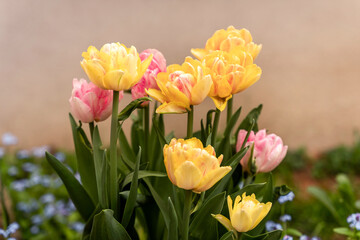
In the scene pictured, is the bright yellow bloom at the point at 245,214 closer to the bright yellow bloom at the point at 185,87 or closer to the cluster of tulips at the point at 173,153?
the cluster of tulips at the point at 173,153

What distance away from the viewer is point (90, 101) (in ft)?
2.73

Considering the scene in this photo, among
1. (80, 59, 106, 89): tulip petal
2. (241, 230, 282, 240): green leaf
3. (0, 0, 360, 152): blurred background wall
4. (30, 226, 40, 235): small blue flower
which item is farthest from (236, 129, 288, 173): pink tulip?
(0, 0, 360, 152): blurred background wall

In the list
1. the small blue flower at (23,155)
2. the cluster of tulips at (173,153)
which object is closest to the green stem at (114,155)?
the cluster of tulips at (173,153)

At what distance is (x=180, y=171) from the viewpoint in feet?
2.07

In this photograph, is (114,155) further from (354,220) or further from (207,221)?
(354,220)

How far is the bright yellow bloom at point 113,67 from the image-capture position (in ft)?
2.30

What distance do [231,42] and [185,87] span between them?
0.19 m

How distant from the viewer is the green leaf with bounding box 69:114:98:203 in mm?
939

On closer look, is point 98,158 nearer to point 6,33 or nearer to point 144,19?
point 144,19

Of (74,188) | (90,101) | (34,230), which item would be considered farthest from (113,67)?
→ (34,230)

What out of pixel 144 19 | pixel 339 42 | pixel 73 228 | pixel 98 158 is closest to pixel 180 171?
pixel 98 158

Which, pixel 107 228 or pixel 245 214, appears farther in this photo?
pixel 107 228

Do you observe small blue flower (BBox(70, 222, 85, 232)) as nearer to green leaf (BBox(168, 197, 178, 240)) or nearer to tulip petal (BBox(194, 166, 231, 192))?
green leaf (BBox(168, 197, 178, 240))

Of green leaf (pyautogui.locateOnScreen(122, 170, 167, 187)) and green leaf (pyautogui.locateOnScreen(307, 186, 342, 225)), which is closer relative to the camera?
green leaf (pyautogui.locateOnScreen(122, 170, 167, 187))
